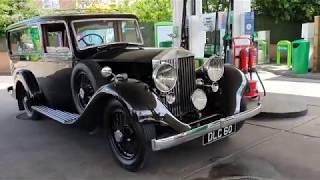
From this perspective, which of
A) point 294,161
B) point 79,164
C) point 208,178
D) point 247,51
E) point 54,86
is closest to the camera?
point 208,178

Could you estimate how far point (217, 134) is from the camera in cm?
417

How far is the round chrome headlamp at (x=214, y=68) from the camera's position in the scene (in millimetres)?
4555

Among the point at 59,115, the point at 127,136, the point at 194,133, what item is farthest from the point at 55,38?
the point at 194,133

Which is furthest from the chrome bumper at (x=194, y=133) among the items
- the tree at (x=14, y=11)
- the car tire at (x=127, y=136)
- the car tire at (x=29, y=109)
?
the tree at (x=14, y=11)

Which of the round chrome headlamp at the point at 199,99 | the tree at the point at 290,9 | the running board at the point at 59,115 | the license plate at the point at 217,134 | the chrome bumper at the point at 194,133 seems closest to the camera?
the chrome bumper at the point at 194,133

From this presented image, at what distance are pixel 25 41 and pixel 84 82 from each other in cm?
213

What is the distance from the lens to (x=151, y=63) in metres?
4.32

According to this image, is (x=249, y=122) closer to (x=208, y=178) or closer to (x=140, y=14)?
(x=208, y=178)

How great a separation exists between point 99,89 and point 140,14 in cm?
1481

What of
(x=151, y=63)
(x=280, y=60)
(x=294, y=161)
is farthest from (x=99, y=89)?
(x=280, y=60)

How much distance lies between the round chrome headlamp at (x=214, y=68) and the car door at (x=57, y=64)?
198 cm

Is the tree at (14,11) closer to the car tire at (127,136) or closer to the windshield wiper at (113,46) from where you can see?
the windshield wiper at (113,46)

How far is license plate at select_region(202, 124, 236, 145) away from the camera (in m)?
4.06

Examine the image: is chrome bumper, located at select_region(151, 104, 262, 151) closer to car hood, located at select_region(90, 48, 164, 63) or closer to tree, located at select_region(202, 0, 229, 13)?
car hood, located at select_region(90, 48, 164, 63)
